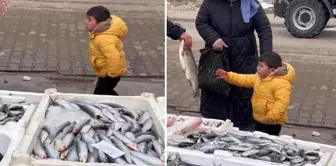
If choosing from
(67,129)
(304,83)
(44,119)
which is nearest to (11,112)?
(44,119)

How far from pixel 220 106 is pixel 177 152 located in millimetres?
1521

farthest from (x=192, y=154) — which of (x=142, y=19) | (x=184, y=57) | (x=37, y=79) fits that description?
(x=142, y=19)

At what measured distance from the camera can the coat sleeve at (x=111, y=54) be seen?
625 cm

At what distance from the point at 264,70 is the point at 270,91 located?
186mm

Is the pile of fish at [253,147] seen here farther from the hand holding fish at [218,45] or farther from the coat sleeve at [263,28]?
the coat sleeve at [263,28]

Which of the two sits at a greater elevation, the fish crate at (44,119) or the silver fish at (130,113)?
the fish crate at (44,119)

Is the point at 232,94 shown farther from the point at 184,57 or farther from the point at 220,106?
the point at 184,57

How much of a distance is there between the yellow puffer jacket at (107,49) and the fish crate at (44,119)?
825mm

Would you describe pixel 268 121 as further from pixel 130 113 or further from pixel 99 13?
pixel 99 13

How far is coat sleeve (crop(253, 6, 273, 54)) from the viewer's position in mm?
5388

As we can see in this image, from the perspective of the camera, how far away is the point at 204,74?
548 cm

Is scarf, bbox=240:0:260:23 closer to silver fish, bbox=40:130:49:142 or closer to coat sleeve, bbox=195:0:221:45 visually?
coat sleeve, bbox=195:0:221:45

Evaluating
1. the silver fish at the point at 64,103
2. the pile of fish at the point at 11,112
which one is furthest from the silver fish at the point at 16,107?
the silver fish at the point at 64,103

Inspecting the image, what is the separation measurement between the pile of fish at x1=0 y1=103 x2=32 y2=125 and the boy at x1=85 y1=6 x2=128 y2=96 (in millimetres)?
1382
